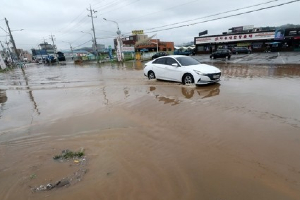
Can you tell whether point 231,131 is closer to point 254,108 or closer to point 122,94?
point 254,108

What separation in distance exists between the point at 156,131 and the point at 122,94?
4854 mm

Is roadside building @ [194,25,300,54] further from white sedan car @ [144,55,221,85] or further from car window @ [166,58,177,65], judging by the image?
car window @ [166,58,177,65]

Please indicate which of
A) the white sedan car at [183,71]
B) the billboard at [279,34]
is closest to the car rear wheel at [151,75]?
the white sedan car at [183,71]

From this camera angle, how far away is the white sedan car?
9727mm

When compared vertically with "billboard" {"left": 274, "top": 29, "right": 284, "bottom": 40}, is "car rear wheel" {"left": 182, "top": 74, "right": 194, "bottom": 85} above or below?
below

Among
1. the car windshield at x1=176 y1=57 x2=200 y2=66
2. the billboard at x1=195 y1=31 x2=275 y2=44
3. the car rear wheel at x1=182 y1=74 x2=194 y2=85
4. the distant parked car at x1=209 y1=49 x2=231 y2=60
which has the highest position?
the billboard at x1=195 y1=31 x2=275 y2=44

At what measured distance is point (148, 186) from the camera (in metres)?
3.23

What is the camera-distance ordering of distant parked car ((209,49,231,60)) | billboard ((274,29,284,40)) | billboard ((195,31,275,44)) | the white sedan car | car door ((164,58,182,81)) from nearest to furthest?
the white sedan car → car door ((164,58,182,81)) → distant parked car ((209,49,231,60)) → billboard ((274,29,284,40)) → billboard ((195,31,275,44))

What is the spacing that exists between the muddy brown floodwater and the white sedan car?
2141 mm

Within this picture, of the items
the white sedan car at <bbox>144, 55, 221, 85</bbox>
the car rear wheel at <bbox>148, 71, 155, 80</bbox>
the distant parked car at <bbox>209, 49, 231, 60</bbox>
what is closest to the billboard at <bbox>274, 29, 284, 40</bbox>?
the distant parked car at <bbox>209, 49, 231, 60</bbox>

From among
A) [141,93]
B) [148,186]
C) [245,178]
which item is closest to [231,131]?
[245,178]

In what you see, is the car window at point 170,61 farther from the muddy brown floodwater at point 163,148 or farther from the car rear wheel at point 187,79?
the muddy brown floodwater at point 163,148

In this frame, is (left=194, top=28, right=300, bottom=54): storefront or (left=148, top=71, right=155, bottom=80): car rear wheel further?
(left=194, top=28, right=300, bottom=54): storefront

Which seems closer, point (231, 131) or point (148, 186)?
point (148, 186)
